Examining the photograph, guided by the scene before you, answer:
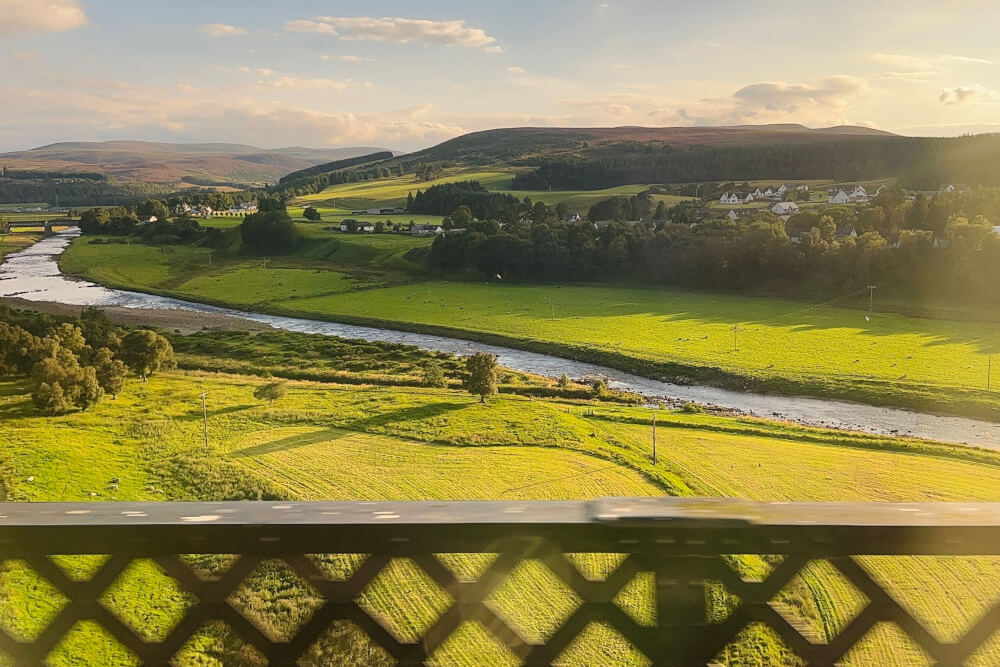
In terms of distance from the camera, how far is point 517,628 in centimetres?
182

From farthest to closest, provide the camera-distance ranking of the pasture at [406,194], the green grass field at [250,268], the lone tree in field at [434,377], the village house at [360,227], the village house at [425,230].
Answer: the pasture at [406,194] → the village house at [360,227] → the village house at [425,230] → the green grass field at [250,268] → the lone tree in field at [434,377]

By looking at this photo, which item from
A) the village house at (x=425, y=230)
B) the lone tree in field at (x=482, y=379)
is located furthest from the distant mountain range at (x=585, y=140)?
the lone tree in field at (x=482, y=379)

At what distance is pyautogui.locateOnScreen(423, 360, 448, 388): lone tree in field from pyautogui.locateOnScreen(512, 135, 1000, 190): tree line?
227ft

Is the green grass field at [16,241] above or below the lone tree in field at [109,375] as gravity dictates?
above

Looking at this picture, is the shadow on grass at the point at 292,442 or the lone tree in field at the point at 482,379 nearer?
the shadow on grass at the point at 292,442

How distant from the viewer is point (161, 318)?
40.5 m

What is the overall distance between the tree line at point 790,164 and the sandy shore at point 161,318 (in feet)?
221

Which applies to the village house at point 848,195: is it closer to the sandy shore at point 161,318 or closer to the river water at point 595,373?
the river water at point 595,373

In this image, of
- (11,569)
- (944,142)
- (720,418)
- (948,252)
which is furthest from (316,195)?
(11,569)

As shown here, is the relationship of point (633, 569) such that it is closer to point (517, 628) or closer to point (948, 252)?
point (517, 628)

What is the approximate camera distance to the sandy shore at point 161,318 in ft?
126

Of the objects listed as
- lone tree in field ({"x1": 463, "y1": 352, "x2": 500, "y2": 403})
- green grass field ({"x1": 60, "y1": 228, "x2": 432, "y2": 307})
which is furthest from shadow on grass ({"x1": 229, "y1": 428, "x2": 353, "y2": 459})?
green grass field ({"x1": 60, "y1": 228, "x2": 432, "y2": 307})

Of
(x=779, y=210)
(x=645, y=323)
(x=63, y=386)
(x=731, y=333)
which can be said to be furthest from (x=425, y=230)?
(x=63, y=386)

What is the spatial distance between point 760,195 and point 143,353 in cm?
7134
